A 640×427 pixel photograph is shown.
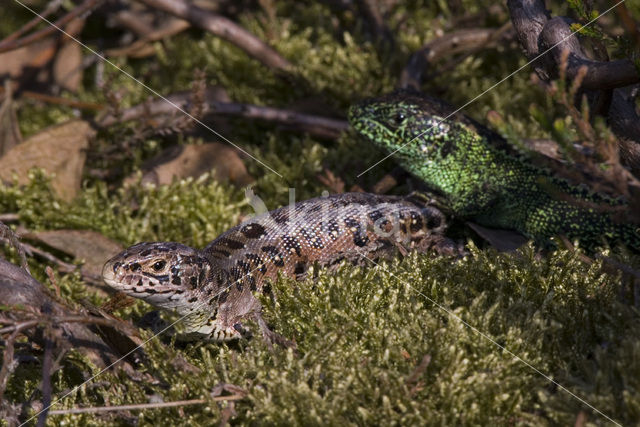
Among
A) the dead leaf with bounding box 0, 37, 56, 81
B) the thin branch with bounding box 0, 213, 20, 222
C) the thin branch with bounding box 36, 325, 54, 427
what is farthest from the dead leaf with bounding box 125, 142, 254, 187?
the thin branch with bounding box 36, 325, 54, 427

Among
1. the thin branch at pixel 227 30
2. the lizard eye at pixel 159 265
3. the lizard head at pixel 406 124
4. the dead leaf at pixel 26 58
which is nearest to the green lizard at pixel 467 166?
the lizard head at pixel 406 124

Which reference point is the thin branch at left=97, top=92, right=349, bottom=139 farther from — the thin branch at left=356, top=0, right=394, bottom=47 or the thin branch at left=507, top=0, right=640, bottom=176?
the thin branch at left=507, top=0, right=640, bottom=176

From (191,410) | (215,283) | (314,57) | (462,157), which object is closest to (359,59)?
(314,57)

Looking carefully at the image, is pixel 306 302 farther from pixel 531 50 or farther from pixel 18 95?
pixel 18 95

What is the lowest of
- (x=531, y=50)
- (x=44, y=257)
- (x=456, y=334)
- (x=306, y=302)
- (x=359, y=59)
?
(x=44, y=257)

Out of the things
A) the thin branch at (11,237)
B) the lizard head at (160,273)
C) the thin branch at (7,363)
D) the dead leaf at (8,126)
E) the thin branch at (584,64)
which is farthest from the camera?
the dead leaf at (8,126)

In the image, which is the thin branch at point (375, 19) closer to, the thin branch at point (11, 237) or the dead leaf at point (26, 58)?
the dead leaf at point (26, 58)
